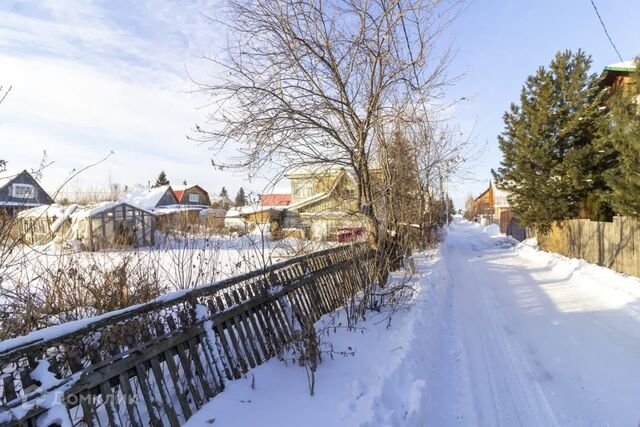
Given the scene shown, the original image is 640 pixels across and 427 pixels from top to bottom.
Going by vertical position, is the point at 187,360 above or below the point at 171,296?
below

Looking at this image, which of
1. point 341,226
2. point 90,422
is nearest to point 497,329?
point 341,226

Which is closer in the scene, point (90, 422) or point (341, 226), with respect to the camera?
point (90, 422)

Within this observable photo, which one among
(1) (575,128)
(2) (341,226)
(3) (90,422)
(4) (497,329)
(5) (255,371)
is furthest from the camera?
(1) (575,128)

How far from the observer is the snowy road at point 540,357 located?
3707 mm

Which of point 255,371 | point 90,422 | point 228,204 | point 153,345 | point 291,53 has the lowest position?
point 255,371

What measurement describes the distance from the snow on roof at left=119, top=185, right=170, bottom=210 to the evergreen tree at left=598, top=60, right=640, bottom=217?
44008mm

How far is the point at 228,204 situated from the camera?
705cm

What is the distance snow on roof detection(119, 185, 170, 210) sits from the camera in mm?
45062

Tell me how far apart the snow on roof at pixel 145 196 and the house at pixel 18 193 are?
1718 inches

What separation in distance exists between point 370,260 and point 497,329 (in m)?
2.39

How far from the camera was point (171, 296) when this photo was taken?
3.38m

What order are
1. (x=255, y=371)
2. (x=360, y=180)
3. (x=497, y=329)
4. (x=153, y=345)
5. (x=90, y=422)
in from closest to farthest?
1. (x=90, y=422)
2. (x=153, y=345)
3. (x=255, y=371)
4. (x=497, y=329)
5. (x=360, y=180)

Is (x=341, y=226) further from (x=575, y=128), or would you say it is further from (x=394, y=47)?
(x=575, y=128)

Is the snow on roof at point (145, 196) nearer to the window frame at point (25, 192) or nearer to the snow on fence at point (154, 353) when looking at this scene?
the window frame at point (25, 192)
